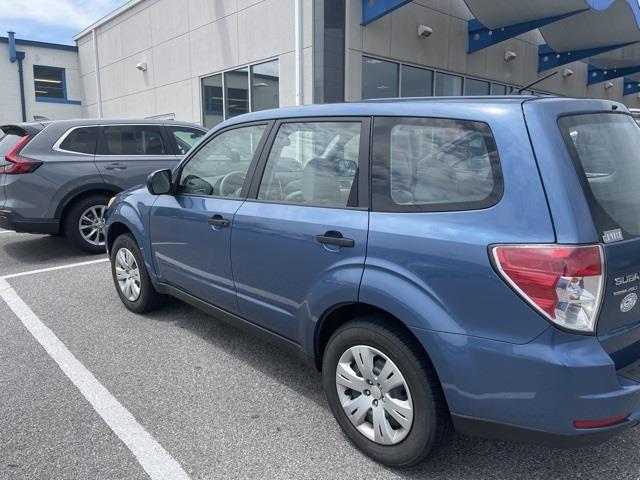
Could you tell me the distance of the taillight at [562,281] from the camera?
1.82 meters

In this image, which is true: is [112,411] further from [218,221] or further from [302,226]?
[302,226]

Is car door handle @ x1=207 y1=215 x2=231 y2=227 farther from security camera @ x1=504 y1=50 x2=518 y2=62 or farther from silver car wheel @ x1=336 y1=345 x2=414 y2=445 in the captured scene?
security camera @ x1=504 y1=50 x2=518 y2=62

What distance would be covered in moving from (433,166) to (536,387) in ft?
3.27

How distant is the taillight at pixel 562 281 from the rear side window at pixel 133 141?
20.1 feet

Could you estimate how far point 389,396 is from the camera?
2309 millimetres

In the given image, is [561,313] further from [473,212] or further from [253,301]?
[253,301]

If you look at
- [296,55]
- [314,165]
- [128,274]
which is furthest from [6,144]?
[296,55]

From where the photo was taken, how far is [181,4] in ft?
47.4

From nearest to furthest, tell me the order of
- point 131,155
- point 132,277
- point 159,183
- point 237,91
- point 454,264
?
point 454,264
point 159,183
point 132,277
point 131,155
point 237,91

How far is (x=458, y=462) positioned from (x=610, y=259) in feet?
3.96

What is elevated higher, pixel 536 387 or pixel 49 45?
pixel 49 45

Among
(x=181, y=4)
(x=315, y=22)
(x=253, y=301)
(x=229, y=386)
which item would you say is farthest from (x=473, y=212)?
(x=181, y=4)

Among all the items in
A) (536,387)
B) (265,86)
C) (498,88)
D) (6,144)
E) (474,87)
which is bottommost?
(536,387)

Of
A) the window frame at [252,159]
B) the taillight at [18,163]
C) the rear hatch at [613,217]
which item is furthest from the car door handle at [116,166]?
the rear hatch at [613,217]
